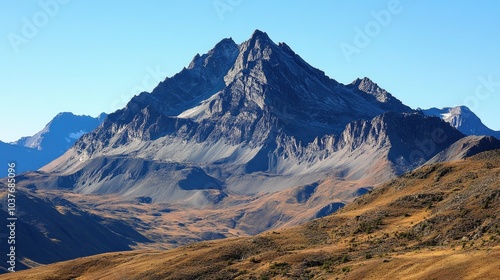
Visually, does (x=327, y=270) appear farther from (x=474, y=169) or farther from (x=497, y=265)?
(x=474, y=169)

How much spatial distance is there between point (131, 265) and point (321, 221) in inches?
1484

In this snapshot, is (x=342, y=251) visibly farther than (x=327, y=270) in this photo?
Yes

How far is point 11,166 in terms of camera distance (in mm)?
189500

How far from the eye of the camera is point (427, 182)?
15312 cm

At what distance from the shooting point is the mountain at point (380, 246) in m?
93.4

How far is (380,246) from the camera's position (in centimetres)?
11569

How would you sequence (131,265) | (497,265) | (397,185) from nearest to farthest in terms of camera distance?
(497,265)
(131,265)
(397,185)

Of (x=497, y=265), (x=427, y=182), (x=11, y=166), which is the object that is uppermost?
(x=11, y=166)

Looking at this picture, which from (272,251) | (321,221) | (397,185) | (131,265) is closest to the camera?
(272,251)

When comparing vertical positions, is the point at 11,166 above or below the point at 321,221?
above

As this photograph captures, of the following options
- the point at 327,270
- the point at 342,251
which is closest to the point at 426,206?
the point at 342,251

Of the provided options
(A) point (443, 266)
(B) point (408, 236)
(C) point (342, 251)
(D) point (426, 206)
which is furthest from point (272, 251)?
(A) point (443, 266)

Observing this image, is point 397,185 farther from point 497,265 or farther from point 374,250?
point 497,265

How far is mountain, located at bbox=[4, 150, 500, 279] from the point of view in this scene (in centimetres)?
9338
